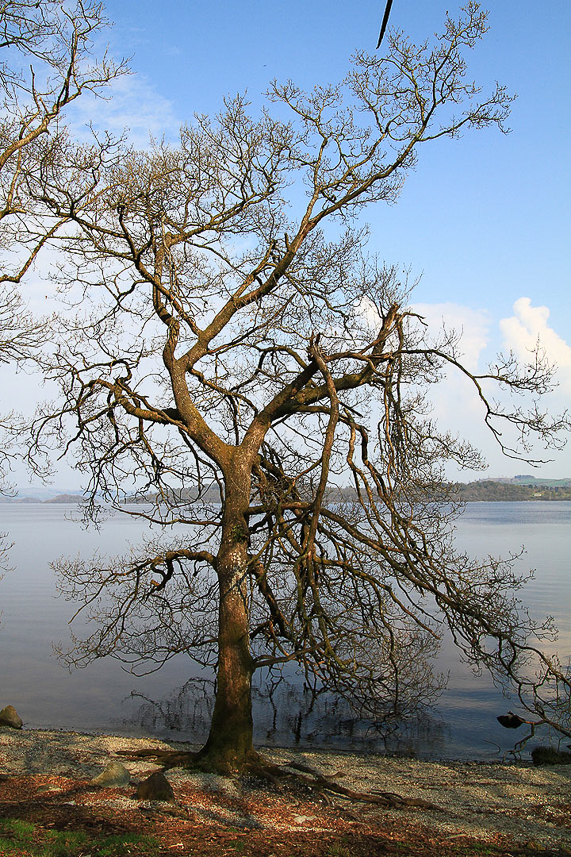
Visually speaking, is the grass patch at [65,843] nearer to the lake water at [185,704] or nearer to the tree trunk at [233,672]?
the tree trunk at [233,672]

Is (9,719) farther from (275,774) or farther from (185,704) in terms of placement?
(275,774)

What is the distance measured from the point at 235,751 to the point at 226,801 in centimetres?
114

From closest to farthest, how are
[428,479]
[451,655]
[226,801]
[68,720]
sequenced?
[226,801], [428,479], [68,720], [451,655]

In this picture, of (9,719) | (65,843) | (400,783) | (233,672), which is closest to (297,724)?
(400,783)

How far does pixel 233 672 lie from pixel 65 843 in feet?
10.8

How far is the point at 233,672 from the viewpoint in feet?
27.6

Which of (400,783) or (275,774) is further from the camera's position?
(400,783)

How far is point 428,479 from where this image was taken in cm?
923

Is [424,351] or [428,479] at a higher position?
[424,351]

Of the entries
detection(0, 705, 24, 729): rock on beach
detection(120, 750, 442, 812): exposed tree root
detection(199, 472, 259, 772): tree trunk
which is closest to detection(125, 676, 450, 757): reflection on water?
detection(0, 705, 24, 729): rock on beach

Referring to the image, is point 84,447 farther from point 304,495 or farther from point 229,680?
point 229,680

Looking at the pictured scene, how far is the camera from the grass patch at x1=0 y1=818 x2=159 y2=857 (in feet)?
16.7

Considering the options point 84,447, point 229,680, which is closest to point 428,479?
point 229,680

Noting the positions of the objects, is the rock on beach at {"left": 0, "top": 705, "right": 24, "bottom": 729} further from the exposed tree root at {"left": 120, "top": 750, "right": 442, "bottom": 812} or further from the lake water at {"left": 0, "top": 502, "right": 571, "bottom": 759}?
the exposed tree root at {"left": 120, "top": 750, "right": 442, "bottom": 812}
